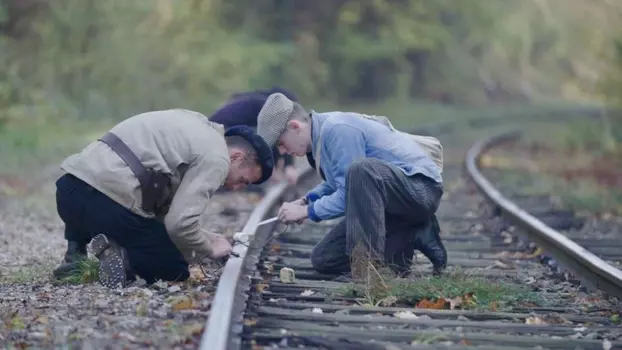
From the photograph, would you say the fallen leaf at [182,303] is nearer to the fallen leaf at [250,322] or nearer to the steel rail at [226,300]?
the steel rail at [226,300]

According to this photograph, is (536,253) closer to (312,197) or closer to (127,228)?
(312,197)

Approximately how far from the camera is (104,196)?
17.2 feet

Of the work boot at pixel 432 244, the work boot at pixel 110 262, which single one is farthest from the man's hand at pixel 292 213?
the work boot at pixel 110 262

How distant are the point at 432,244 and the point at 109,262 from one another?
5.76ft

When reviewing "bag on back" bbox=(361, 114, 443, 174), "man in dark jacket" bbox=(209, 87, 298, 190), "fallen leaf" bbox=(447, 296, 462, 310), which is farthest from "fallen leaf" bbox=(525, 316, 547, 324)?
"man in dark jacket" bbox=(209, 87, 298, 190)

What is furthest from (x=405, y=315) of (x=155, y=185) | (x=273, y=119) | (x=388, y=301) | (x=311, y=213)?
(x=155, y=185)

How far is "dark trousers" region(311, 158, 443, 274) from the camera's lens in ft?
18.0

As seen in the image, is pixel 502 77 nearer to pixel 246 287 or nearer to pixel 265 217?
pixel 265 217

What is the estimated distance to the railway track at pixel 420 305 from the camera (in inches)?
170

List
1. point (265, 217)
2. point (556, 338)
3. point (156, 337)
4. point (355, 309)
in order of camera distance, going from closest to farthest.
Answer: point (156, 337)
point (556, 338)
point (355, 309)
point (265, 217)

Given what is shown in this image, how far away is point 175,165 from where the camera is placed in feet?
16.8

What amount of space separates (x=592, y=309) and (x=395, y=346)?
4.72ft

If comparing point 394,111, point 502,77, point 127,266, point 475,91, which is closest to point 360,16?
point 394,111

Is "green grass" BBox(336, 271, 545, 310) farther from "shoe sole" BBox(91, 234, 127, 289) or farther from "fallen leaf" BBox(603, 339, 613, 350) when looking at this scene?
"shoe sole" BBox(91, 234, 127, 289)
